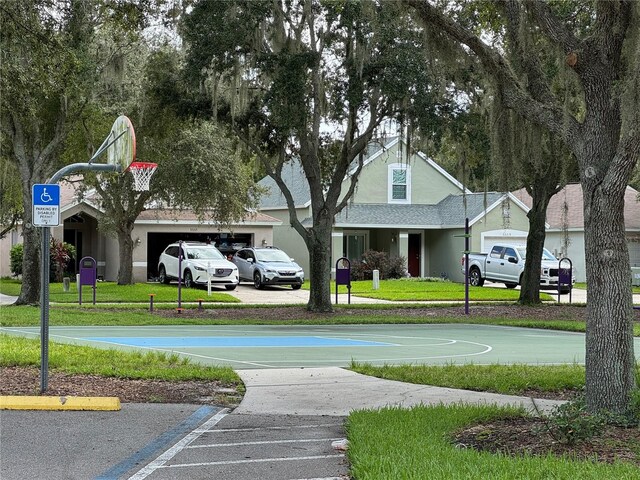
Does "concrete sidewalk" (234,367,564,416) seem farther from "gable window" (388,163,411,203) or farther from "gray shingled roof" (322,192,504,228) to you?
"gable window" (388,163,411,203)

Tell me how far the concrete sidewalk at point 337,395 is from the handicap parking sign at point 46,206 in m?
3.10

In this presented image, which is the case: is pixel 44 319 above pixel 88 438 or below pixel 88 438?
above

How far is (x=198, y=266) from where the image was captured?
33062 millimetres

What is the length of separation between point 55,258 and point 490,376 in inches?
1054

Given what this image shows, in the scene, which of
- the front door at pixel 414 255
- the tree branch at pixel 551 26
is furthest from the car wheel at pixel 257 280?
the tree branch at pixel 551 26

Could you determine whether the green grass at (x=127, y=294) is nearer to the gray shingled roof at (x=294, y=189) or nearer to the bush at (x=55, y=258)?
the bush at (x=55, y=258)

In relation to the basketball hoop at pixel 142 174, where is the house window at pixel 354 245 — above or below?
below

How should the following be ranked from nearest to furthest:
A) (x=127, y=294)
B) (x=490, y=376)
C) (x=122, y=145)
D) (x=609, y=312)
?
(x=609, y=312) → (x=122, y=145) → (x=490, y=376) → (x=127, y=294)

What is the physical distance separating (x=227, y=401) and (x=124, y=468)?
321cm

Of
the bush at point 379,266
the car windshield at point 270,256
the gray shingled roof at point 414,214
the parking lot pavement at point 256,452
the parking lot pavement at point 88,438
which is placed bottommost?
the parking lot pavement at point 256,452

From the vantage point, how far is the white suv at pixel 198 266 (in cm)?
3317

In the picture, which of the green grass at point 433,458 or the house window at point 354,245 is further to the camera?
the house window at point 354,245

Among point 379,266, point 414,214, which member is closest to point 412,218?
point 414,214

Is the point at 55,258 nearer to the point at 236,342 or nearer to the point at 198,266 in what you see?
the point at 198,266
